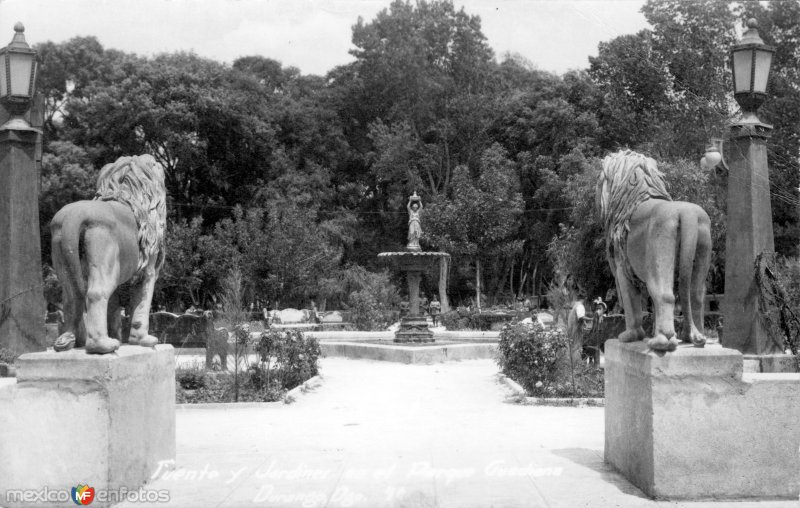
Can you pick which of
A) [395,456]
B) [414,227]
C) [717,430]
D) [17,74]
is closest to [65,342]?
[395,456]

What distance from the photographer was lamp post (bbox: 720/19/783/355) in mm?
8664

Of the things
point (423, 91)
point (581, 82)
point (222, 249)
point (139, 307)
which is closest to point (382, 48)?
point (423, 91)

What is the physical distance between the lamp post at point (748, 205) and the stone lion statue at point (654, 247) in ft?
11.2

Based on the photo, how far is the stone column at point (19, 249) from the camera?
9352 mm

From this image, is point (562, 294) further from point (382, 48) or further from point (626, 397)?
point (382, 48)

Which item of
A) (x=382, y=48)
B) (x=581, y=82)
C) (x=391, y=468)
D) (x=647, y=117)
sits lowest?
(x=391, y=468)

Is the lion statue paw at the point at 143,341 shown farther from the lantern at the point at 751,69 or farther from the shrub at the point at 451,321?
the shrub at the point at 451,321

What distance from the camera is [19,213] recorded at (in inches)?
373

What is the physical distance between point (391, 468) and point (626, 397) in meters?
1.93

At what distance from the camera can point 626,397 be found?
5723mm

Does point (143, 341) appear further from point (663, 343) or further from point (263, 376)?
point (263, 376)

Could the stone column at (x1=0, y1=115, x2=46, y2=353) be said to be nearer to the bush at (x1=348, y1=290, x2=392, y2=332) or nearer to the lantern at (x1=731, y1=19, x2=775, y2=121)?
the lantern at (x1=731, y1=19, x2=775, y2=121)

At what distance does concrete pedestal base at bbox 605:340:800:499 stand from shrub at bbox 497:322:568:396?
5936 mm

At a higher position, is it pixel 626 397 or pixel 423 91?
pixel 423 91
